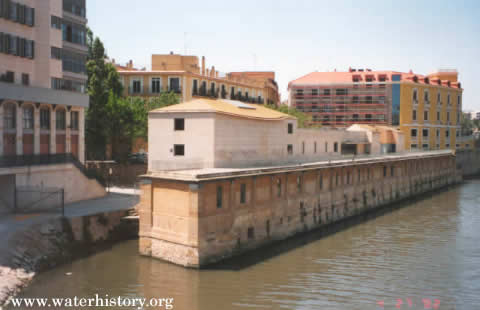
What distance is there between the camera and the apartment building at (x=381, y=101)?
8256 cm

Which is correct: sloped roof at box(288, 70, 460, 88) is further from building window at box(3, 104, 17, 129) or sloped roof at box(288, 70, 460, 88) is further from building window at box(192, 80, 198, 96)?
building window at box(3, 104, 17, 129)

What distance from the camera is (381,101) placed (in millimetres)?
83438

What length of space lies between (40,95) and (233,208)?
15550mm

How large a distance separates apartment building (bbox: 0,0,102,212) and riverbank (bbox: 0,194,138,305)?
3.22 meters

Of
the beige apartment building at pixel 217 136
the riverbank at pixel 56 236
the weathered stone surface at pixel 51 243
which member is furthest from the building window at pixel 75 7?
the weathered stone surface at pixel 51 243

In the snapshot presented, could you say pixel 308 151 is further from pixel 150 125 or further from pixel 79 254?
pixel 79 254

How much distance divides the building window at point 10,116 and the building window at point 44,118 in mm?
2591

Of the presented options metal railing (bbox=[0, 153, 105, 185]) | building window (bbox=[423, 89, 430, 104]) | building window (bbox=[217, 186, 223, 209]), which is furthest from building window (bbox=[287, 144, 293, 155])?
building window (bbox=[423, 89, 430, 104])

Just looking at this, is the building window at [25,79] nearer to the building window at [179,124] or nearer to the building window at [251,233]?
the building window at [179,124]

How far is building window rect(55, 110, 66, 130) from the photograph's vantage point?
120ft

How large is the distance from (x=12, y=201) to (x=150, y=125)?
31.7 ft

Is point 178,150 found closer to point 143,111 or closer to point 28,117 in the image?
point 28,117

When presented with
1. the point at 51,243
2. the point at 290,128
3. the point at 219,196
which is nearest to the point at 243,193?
the point at 219,196

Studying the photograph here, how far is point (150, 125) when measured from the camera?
1305 inches
